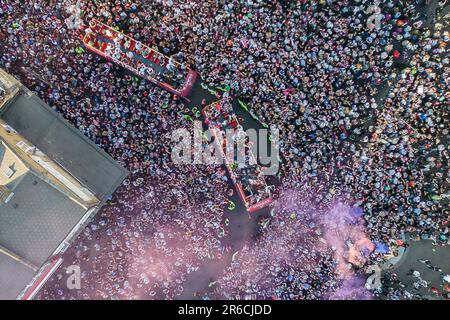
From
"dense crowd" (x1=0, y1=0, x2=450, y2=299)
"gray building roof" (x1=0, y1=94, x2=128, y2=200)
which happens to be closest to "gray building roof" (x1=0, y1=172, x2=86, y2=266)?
"gray building roof" (x1=0, y1=94, x2=128, y2=200)

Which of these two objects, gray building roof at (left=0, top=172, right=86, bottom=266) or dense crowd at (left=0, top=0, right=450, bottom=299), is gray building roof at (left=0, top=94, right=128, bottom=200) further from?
gray building roof at (left=0, top=172, right=86, bottom=266)

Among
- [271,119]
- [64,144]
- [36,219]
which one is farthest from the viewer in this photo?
[271,119]

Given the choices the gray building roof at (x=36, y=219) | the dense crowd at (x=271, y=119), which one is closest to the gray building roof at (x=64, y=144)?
the dense crowd at (x=271, y=119)

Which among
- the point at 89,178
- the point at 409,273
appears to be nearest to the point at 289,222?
the point at 409,273

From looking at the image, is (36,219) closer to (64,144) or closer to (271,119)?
(64,144)

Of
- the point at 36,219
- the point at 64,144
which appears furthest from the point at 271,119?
the point at 36,219

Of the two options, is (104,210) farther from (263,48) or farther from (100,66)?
(263,48)
